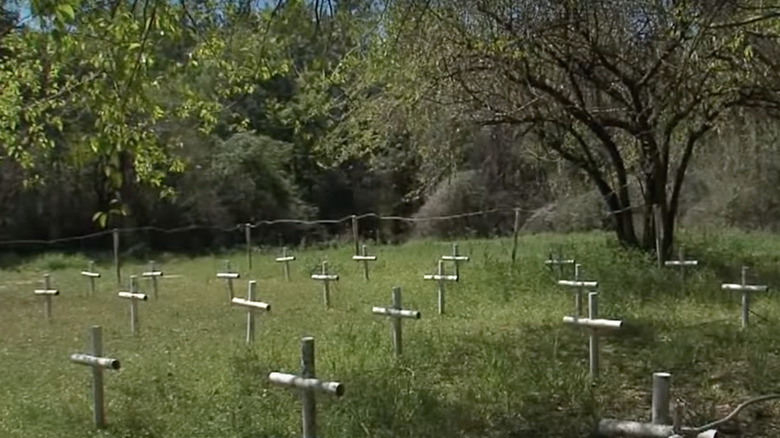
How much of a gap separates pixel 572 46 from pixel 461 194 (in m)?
17.8

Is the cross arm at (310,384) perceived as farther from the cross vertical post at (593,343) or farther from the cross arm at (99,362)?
the cross vertical post at (593,343)

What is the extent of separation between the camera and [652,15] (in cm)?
1023

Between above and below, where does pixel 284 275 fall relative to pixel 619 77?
below

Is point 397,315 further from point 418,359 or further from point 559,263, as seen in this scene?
point 559,263

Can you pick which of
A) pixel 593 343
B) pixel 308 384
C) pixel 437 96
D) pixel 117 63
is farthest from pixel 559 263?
pixel 308 384

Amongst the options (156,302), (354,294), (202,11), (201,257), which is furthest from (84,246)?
(202,11)

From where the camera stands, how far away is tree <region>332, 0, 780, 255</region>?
10.1 meters

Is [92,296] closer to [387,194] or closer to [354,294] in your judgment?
[354,294]

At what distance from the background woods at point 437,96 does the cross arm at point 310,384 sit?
127 cm

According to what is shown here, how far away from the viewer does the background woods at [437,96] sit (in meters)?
6.19

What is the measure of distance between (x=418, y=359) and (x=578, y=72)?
20.9ft

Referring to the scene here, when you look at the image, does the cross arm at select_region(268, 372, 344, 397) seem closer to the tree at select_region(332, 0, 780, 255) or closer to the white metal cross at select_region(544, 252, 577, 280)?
the tree at select_region(332, 0, 780, 255)

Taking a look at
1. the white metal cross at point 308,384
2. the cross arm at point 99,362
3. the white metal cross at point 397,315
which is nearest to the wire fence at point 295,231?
the white metal cross at point 397,315

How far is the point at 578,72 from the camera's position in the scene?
13.4 metres
